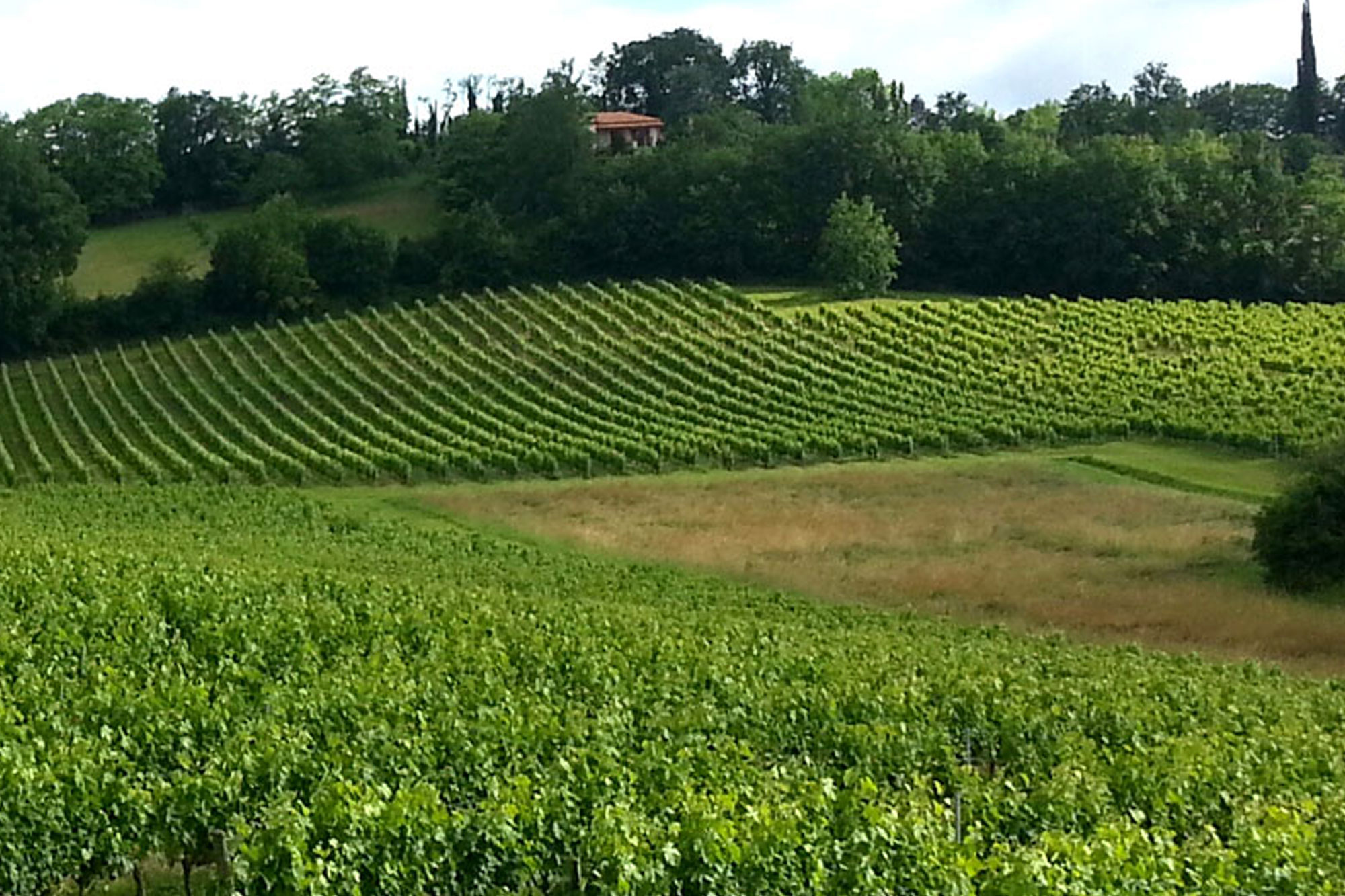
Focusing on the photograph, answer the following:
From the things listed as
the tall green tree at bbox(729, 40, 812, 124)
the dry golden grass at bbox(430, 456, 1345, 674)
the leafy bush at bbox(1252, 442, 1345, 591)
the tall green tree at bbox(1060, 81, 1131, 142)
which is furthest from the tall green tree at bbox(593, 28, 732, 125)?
the leafy bush at bbox(1252, 442, 1345, 591)

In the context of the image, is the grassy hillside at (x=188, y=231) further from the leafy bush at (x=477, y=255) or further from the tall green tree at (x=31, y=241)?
the leafy bush at (x=477, y=255)

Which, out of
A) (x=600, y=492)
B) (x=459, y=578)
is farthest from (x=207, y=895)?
(x=600, y=492)

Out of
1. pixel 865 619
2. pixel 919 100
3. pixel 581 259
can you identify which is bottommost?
pixel 865 619

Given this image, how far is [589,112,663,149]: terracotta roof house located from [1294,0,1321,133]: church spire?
5182 cm

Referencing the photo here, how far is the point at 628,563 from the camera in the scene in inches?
1554

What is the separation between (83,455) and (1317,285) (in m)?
61.9

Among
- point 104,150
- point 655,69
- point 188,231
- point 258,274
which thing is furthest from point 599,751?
point 655,69

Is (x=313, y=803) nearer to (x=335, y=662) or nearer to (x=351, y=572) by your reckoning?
(x=335, y=662)

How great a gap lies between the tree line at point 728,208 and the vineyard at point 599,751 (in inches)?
2189

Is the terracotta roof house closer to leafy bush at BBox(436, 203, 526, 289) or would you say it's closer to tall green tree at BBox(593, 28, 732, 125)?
tall green tree at BBox(593, 28, 732, 125)

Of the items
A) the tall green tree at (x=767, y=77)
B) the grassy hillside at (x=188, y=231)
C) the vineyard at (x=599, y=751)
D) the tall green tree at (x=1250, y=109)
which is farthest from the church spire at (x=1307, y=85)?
the vineyard at (x=599, y=751)

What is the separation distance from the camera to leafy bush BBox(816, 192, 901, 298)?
78.5 meters

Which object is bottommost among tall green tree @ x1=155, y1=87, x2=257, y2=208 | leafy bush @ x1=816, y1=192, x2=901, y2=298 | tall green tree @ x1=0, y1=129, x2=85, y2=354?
leafy bush @ x1=816, y1=192, x2=901, y2=298

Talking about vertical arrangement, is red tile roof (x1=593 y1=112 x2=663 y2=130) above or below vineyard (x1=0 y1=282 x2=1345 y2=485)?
above
